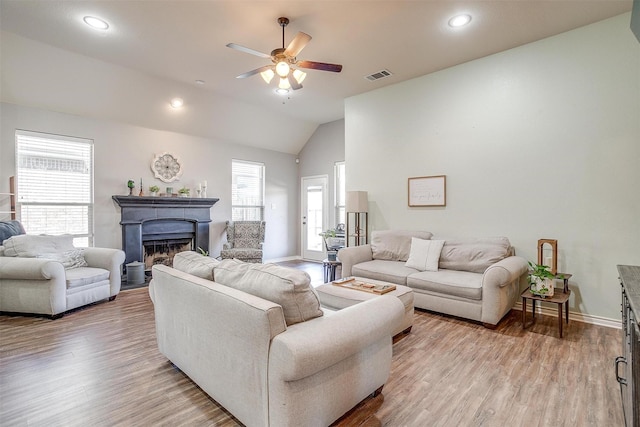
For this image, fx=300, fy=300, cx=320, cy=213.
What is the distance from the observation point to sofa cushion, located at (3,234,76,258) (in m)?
3.54

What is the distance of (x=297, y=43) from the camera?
2.86m

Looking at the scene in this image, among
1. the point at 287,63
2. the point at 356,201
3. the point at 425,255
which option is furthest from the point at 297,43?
the point at 425,255

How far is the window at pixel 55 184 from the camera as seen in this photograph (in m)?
4.36

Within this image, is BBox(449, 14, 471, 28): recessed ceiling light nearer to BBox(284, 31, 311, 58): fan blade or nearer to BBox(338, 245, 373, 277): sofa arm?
BBox(284, 31, 311, 58): fan blade

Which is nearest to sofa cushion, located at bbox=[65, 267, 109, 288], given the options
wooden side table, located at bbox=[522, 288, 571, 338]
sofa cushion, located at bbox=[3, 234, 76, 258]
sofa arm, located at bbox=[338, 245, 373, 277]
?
sofa cushion, located at bbox=[3, 234, 76, 258]

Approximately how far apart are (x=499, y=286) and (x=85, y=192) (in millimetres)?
6029

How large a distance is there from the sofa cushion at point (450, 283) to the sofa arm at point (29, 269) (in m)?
4.05

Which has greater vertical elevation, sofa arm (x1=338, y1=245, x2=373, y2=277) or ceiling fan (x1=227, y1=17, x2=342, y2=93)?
ceiling fan (x1=227, y1=17, x2=342, y2=93)

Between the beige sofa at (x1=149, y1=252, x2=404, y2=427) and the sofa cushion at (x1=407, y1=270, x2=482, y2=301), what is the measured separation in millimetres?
1675

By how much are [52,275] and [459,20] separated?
5.20 meters

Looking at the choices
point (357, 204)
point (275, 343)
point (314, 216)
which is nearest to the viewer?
point (275, 343)

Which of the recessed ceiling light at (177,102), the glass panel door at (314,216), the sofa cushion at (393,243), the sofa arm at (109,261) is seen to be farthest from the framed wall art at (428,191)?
the sofa arm at (109,261)

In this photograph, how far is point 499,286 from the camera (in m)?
3.03

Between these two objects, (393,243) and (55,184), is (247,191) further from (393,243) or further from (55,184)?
(393,243)
